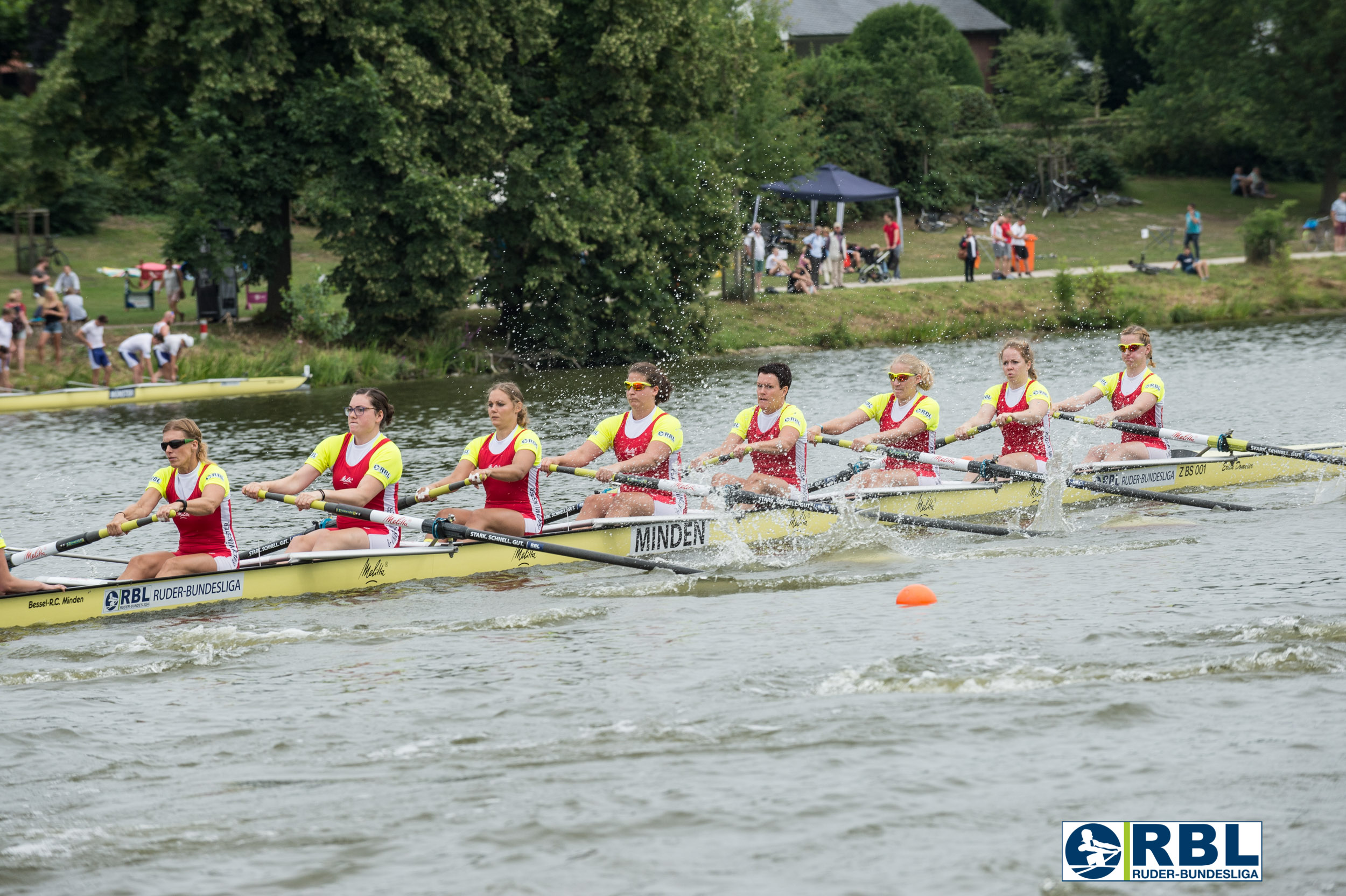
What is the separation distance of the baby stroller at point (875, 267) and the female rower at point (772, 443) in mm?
26048

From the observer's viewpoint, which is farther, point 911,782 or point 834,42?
point 834,42

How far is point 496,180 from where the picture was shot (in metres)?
29.5

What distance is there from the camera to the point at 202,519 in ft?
34.7

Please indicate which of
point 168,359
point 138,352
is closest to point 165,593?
point 138,352

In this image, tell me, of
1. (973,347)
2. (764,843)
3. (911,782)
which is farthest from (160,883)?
(973,347)

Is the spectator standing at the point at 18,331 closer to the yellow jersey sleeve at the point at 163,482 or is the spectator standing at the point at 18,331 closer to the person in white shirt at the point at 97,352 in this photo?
the person in white shirt at the point at 97,352

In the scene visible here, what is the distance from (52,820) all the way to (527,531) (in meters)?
5.32

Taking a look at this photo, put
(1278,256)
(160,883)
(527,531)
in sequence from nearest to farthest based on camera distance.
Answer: (160,883), (527,531), (1278,256)

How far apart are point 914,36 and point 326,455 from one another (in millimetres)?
50372

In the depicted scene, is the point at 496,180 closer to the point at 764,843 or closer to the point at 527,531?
the point at 527,531

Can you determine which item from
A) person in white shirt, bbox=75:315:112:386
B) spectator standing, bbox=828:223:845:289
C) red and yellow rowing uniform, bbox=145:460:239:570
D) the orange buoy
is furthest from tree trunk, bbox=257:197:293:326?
the orange buoy

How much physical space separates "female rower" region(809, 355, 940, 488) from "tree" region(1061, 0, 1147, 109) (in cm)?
5446

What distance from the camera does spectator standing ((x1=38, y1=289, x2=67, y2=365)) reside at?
2738 cm

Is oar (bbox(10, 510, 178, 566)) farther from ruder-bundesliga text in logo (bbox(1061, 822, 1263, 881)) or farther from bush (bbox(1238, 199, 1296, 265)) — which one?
bush (bbox(1238, 199, 1296, 265))
